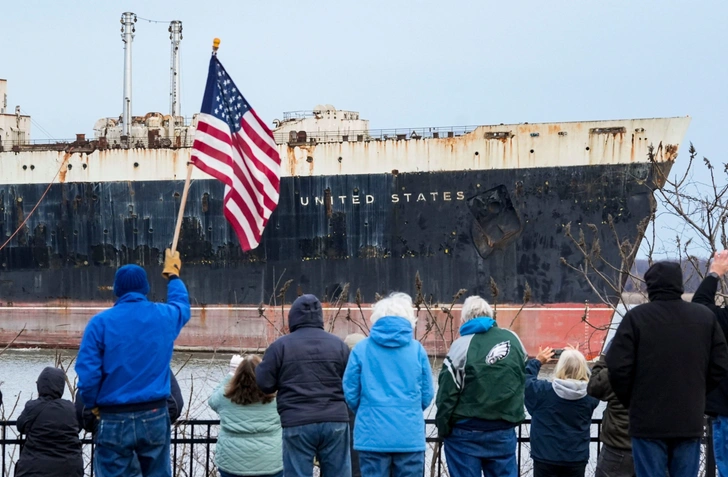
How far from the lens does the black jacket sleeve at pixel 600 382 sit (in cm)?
484

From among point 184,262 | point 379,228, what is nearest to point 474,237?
point 379,228

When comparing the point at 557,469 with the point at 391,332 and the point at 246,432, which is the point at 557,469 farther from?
the point at 246,432

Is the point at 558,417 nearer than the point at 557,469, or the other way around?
the point at 558,417

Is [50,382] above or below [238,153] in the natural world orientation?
below

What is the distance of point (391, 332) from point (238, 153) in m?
2.68

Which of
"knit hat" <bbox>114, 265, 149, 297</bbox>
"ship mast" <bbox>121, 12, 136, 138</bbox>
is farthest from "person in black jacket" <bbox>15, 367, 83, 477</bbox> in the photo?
"ship mast" <bbox>121, 12, 136, 138</bbox>

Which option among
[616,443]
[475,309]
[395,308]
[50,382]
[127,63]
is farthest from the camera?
[127,63]

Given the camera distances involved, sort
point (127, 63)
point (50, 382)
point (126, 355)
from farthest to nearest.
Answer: point (127, 63) < point (50, 382) < point (126, 355)

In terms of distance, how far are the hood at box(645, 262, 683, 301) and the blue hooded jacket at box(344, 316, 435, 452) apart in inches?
47.2

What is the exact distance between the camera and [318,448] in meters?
5.12

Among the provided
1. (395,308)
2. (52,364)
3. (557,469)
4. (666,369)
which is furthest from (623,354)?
(52,364)

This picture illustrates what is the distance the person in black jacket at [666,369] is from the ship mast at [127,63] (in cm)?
2260

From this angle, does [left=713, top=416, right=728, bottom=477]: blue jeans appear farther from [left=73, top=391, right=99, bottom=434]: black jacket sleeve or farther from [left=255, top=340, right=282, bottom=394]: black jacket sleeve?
[left=73, top=391, right=99, bottom=434]: black jacket sleeve

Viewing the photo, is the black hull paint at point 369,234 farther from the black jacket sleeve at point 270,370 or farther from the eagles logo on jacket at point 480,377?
the black jacket sleeve at point 270,370
